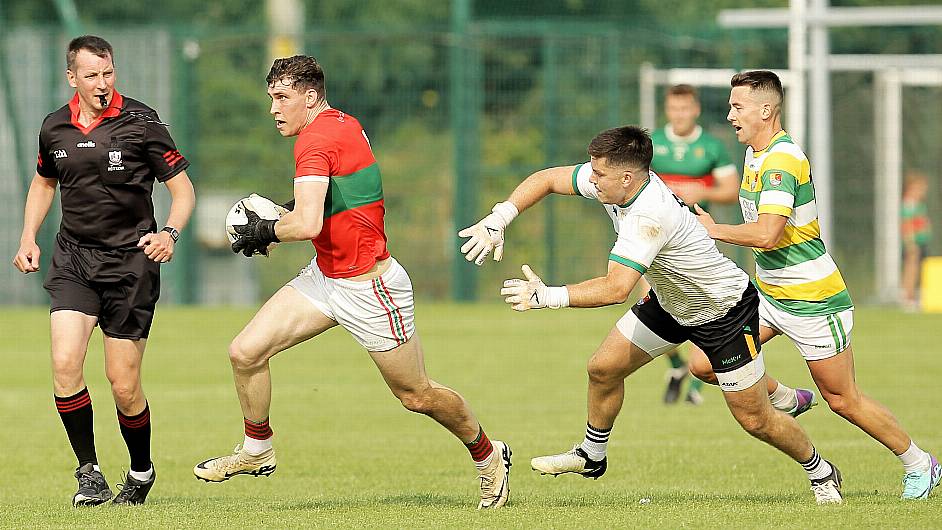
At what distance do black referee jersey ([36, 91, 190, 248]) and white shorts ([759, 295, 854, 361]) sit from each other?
343 cm

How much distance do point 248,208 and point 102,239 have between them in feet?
3.08

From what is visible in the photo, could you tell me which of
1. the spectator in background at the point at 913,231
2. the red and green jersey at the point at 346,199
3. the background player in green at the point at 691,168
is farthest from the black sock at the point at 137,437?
the spectator in background at the point at 913,231

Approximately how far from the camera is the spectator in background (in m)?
23.1

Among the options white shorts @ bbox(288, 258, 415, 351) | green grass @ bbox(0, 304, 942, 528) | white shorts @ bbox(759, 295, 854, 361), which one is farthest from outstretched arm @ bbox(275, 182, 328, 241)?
white shorts @ bbox(759, 295, 854, 361)

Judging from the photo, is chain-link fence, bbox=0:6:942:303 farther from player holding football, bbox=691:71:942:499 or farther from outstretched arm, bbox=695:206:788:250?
outstretched arm, bbox=695:206:788:250

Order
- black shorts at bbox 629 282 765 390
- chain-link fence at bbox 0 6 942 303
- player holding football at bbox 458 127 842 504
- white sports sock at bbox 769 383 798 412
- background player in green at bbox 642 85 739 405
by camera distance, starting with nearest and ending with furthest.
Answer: player holding football at bbox 458 127 842 504 → black shorts at bbox 629 282 765 390 → white sports sock at bbox 769 383 798 412 → background player in green at bbox 642 85 739 405 → chain-link fence at bbox 0 6 942 303

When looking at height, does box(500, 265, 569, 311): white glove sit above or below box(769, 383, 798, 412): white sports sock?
above

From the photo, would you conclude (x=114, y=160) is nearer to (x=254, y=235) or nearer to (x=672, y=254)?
(x=254, y=235)

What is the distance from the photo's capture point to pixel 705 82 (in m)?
20.8

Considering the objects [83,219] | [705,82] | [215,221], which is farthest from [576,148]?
[83,219]

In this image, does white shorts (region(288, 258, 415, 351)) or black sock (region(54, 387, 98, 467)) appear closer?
white shorts (region(288, 258, 415, 351))

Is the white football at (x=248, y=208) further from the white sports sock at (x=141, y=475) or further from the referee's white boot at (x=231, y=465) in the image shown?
the white sports sock at (x=141, y=475)

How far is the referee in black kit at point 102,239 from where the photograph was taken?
798 centimetres

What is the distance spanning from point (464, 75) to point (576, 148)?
211 cm
